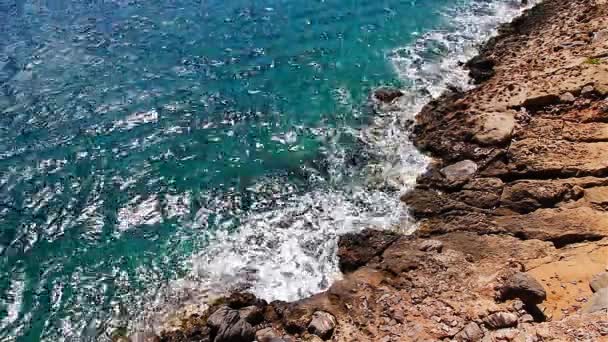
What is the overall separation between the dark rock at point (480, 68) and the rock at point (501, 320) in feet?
62.4

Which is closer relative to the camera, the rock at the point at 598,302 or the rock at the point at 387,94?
the rock at the point at 598,302

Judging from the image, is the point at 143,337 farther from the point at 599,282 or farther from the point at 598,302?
the point at 599,282

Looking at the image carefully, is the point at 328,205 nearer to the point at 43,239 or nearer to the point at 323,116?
the point at 323,116

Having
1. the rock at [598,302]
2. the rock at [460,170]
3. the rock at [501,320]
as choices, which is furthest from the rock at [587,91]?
the rock at [501,320]

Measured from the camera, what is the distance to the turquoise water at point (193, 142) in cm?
2464

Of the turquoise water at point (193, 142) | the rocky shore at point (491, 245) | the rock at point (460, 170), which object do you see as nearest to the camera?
the rocky shore at point (491, 245)

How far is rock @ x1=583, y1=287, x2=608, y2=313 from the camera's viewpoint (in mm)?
17328

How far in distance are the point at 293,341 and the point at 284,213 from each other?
7748mm

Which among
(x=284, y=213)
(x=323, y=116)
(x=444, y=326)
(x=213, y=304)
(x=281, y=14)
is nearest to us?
(x=444, y=326)

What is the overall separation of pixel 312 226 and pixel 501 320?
10373 millimetres

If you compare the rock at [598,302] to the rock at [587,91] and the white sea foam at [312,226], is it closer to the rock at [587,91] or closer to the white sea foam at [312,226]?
the white sea foam at [312,226]

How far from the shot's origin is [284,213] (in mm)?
27312

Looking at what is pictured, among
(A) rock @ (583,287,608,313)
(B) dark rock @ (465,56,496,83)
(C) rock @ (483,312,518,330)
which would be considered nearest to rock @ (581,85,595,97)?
(B) dark rock @ (465,56,496,83)

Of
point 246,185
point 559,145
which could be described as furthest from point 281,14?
point 559,145
